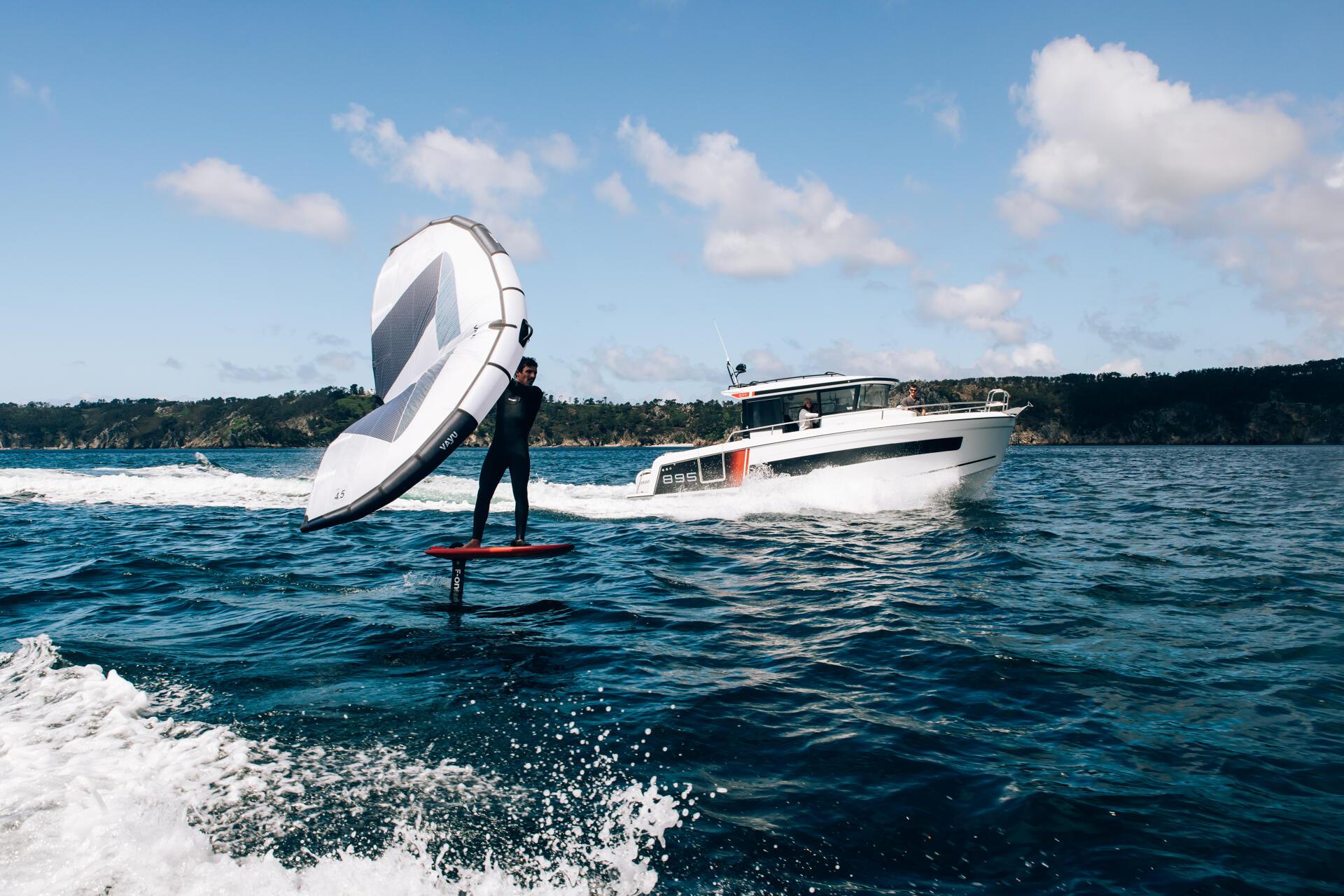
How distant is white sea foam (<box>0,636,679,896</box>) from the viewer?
12.0 ft

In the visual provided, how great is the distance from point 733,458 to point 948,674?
13642 mm

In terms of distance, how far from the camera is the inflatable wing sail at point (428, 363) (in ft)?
18.7

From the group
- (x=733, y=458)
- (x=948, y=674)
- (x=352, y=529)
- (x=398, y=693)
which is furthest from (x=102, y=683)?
(x=733, y=458)

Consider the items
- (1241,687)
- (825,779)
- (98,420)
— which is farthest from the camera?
(98,420)

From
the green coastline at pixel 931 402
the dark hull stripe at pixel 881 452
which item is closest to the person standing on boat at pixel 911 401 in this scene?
the dark hull stripe at pixel 881 452

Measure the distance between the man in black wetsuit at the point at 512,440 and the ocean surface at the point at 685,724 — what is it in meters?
1.45

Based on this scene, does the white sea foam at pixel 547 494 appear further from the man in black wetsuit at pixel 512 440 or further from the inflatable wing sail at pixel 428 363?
the inflatable wing sail at pixel 428 363

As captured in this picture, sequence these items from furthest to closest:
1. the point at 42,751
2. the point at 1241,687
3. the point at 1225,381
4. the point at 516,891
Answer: the point at 1225,381 < the point at 1241,687 < the point at 42,751 < the point at 516,891

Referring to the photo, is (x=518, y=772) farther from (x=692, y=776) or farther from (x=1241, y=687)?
(x=1241, y=687)

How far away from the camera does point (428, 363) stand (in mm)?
7051

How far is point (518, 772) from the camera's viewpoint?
4969 mm

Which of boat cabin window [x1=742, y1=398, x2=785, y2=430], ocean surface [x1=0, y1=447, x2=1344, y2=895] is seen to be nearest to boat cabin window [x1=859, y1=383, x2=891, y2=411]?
boat cabin window [x1=742, y1=398, x2=785, y2=430]

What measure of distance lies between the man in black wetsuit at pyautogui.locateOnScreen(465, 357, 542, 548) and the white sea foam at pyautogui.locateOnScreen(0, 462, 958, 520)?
11.1m

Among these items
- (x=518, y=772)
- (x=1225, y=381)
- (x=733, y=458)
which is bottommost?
(x=518, y=772)
